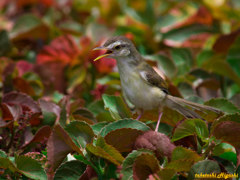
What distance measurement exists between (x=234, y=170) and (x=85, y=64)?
1411 millimetres

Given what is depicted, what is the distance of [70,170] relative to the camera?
1431 millimetres

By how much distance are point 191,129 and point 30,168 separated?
640mm

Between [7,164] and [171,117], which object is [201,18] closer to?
[171,117]

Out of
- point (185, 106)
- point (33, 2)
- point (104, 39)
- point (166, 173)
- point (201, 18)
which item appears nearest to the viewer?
point (166, 173)

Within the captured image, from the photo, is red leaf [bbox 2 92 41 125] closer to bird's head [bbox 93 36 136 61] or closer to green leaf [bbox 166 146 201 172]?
bird's head [bbox 93 36 136 61]

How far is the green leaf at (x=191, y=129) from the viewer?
1482 millimetres

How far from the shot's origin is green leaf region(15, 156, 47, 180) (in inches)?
55.1

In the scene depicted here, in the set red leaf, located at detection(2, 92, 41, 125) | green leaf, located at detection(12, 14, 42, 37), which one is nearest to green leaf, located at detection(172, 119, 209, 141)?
red leaf, located at detection(2, 92, 41, 125)

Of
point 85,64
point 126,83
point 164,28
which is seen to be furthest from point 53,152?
point 164,28

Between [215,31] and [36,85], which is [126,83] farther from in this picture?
[215,31]

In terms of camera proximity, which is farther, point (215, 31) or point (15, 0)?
point (15, 0)

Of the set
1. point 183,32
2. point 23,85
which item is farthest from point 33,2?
point 23,85

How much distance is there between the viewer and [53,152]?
57.2 inches

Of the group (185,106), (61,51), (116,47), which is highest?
(116,47)
